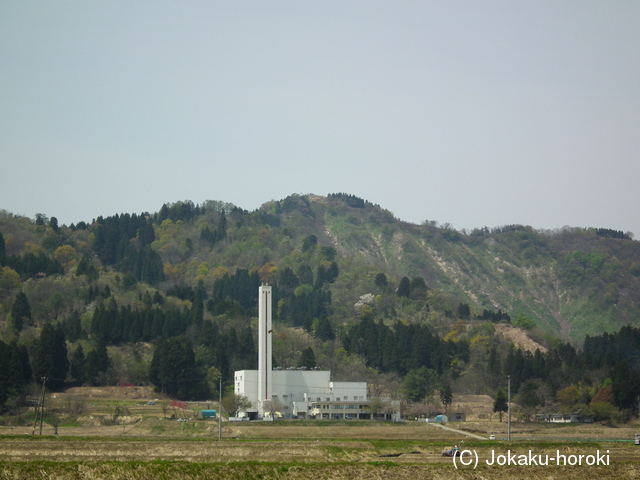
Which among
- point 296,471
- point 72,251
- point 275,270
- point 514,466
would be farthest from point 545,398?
point 72,251

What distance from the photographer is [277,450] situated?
58844 mm

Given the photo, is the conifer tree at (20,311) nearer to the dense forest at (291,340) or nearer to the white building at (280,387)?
the dense forest at (291,340)

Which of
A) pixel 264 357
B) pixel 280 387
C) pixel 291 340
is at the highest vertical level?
pixel 291 340

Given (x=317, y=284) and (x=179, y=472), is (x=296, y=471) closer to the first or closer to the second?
(x=179, y=472)

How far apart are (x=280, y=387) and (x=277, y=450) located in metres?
49.2

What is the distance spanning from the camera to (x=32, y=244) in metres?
187

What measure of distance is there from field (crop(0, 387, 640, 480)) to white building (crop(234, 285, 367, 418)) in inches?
314

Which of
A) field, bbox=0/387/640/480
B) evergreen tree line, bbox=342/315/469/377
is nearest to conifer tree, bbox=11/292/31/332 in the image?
field, bbox=0/387/640/480

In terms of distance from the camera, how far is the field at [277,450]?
4391 centimetres

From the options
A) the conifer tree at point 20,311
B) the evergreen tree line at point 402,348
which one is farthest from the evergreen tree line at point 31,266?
the evergreen tree line at point 402,348

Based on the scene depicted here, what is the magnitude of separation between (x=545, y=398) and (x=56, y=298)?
77426 millimetres

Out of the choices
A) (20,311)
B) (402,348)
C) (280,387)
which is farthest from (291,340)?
(20,311)

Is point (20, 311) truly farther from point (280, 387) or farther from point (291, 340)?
point (280, 387)

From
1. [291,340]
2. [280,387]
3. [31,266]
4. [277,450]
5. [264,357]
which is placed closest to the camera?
[277,450]
